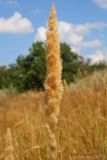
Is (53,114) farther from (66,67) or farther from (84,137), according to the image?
(66,67)

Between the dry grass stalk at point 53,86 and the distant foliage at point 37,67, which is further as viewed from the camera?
the distant foliage at point 37,67

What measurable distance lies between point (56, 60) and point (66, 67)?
3091 centimetres

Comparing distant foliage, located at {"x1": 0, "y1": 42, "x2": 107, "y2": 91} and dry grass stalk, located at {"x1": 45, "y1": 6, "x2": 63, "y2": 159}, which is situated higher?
dry grass stalk, located at {"x1": 45, "y1": 6, "x2": 63, "y2": 159}

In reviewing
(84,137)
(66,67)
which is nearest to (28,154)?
(84,137)

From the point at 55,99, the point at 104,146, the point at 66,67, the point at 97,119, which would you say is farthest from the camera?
the point at 66,67

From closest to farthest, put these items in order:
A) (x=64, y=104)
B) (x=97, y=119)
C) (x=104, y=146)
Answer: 1. (x=104, y=146)
2. (x=97, y=119)
3. (x=64, y=104)

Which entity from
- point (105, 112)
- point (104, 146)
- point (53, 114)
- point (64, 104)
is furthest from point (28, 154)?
point (64, 104)

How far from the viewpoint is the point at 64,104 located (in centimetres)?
719

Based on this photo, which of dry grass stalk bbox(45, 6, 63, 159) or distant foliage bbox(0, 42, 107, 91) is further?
distant foliage bbox(0, 42, 107, 91)

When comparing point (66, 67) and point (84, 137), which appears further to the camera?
point (66, 67)

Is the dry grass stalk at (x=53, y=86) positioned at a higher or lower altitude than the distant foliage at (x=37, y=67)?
higher

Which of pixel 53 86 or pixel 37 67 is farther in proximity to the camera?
pixel 37 67

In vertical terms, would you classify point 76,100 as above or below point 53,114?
below

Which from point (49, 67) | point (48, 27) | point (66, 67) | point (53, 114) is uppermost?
point (48, 27)
